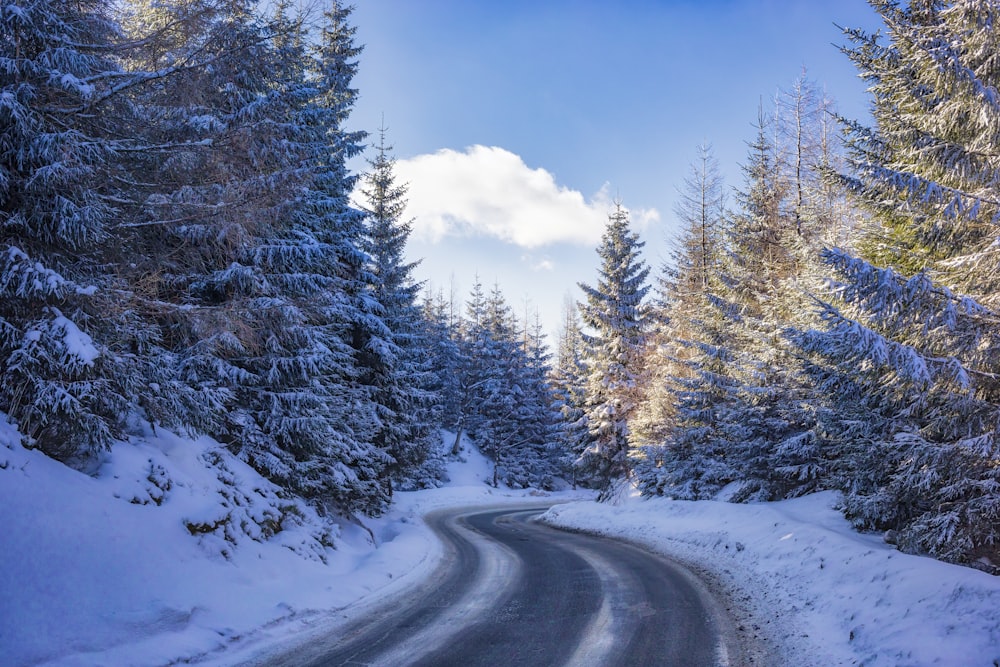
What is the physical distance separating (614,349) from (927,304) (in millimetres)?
18734

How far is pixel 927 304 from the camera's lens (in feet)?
24.0

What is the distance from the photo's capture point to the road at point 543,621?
5.39 metres

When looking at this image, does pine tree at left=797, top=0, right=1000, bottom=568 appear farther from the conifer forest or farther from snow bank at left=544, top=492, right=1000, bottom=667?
snow bank at left=544, top=492, right=1000, bottom=667

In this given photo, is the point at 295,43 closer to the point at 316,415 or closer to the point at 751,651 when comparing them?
the point at 316,415

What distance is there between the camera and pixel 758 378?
15.0m

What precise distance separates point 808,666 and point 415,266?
62.7 ft

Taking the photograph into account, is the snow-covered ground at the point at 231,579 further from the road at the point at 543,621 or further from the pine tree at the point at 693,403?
the pine tree at the point at 693,403

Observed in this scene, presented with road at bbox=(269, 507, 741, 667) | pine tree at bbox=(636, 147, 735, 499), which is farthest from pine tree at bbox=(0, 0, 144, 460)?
pine tree at bbox=(636, 147, 735, 499)

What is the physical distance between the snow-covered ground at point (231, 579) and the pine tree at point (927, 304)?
1.34m

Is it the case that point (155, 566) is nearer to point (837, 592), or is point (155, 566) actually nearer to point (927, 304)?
point (837, 592)

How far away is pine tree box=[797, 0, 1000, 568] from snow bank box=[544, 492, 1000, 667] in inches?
47.1

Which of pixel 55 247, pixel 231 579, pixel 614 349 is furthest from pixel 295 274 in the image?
pixel 614 349

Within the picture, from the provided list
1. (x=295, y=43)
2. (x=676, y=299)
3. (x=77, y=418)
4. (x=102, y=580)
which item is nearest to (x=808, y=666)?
(x=102, y=580)

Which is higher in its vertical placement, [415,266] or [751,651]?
[415,266]
